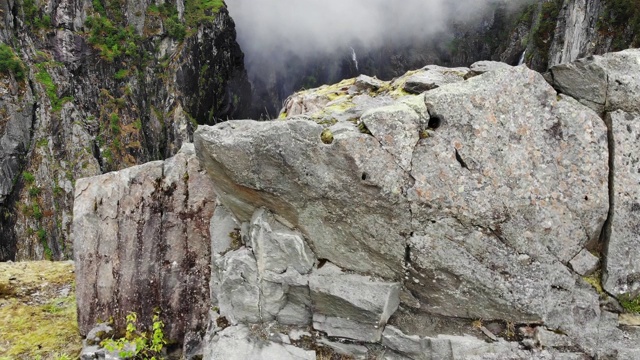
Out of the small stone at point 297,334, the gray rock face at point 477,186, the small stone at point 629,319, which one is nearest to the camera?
the gray rock face at point 477,186

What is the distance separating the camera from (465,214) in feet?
22.2

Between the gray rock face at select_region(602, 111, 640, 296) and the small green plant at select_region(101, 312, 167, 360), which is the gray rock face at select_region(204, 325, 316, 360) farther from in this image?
the gray rock face at select_region(602, 111, 640, 296)

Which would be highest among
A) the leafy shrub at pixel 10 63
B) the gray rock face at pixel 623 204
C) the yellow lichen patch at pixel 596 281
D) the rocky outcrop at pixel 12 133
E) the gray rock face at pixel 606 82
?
the leafy shrub at pixel 10 63

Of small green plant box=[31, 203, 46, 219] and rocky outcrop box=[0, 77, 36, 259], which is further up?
rocky outcrop box=[0, 77, 36, 259]

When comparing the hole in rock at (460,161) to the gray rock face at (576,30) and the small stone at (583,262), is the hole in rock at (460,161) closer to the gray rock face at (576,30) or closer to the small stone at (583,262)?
the small stone at (583,262)

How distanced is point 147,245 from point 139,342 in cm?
221

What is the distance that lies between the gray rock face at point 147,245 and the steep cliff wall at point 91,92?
67.5 meters

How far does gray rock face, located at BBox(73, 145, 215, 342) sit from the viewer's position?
375 inches

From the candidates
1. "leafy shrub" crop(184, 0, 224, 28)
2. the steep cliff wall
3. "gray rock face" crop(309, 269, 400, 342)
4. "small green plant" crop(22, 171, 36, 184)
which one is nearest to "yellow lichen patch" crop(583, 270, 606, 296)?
"gray rock face" crop(309, 269, 400, 342)

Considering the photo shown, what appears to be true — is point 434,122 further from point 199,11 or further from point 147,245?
point 199,11

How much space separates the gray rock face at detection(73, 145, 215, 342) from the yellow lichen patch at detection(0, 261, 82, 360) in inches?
44.6

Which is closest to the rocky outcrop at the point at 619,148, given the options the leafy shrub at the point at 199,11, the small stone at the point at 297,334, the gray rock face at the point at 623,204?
the gray rock face at the point at 623,204

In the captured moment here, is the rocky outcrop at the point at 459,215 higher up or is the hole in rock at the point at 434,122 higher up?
the hole in rock at the point at 434,122

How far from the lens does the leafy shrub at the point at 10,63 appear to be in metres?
65.5
